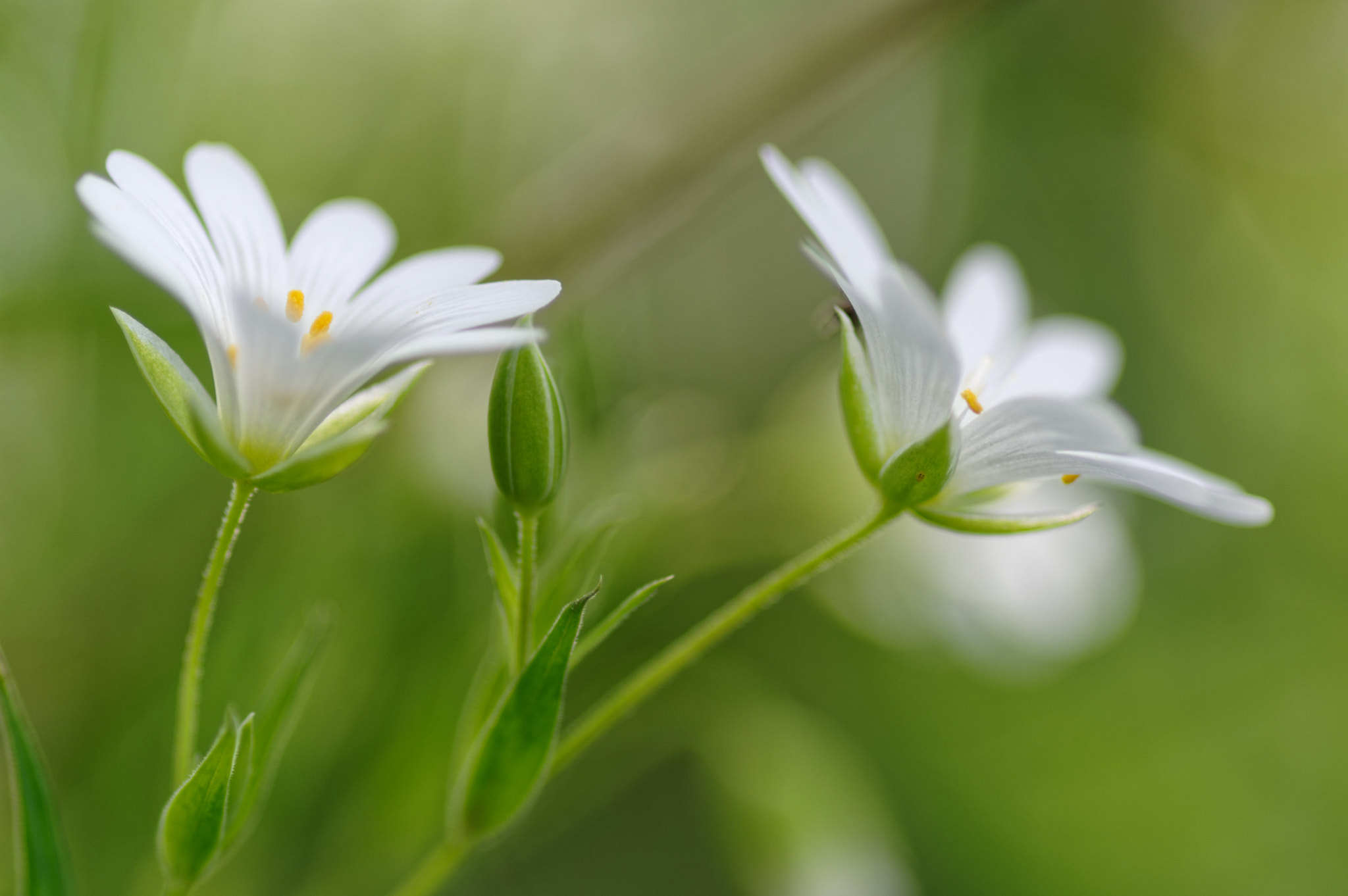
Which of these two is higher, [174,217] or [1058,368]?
[174,217]

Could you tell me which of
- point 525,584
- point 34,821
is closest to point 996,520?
point 525,584

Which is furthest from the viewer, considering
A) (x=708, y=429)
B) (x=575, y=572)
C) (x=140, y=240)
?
(x=708, y=429)

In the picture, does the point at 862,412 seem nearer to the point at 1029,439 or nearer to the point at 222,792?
the point at 1029,439

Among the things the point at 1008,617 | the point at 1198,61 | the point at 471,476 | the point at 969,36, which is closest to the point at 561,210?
the point at 471,476

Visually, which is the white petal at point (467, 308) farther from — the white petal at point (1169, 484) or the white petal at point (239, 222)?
the white petal at point (1169, 484)

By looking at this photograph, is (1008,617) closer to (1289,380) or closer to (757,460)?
(757,460)

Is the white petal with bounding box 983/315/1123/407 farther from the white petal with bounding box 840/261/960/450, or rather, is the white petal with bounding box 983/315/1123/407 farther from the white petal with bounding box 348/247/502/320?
the white petal with bounding box 348/247/502/320

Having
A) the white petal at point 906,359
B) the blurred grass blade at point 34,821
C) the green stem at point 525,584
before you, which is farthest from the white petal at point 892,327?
the blurred grass blade at point 34,821
